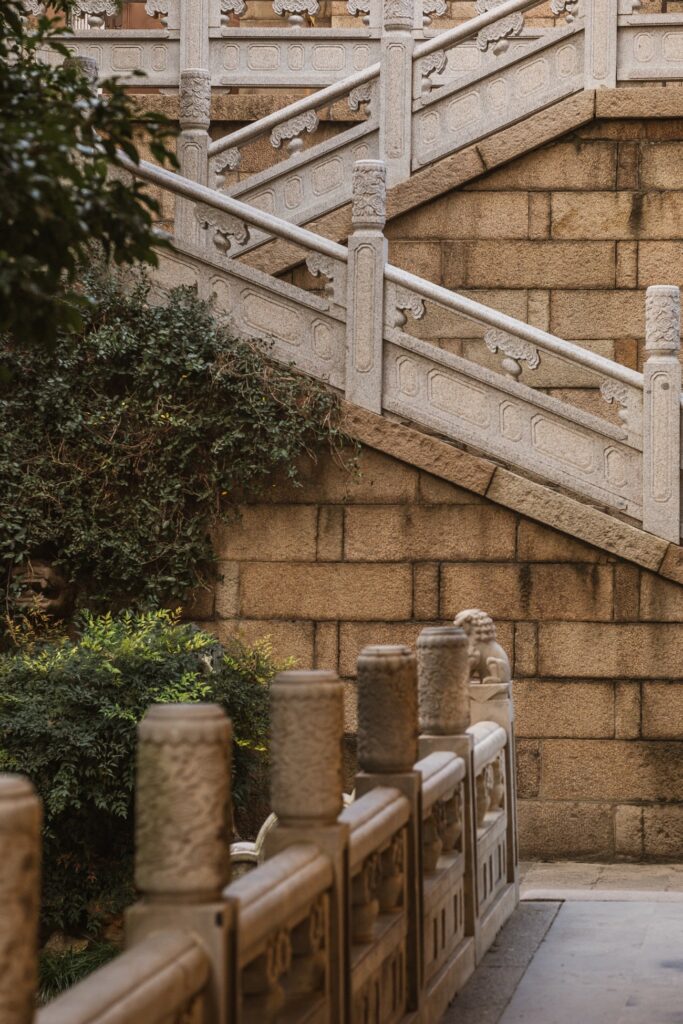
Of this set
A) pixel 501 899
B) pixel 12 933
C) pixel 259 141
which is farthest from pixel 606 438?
pixel 12 933

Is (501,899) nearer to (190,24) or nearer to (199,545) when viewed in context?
(199,545)

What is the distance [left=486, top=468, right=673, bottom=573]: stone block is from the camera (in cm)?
1000

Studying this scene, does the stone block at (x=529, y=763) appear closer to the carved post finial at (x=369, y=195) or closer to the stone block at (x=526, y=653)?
the stone block at (x=526, y=653)

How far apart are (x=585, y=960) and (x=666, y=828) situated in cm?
295

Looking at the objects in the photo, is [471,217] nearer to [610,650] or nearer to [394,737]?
[610,650]

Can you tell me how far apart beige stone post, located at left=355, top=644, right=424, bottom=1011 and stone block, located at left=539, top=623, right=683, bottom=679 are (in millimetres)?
4484

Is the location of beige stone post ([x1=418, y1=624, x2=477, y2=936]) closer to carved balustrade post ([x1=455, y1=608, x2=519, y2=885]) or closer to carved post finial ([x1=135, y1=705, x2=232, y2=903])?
carved balustrade post ([x1=455, y1=608, x2=519, y2=885])

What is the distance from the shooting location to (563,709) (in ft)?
33.4

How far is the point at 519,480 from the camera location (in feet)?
33.2

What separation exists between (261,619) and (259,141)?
456 cm

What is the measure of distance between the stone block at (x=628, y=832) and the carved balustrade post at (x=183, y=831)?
6.92m

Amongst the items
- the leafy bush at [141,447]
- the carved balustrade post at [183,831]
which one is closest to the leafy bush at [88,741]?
the leafy bush at [141,447]

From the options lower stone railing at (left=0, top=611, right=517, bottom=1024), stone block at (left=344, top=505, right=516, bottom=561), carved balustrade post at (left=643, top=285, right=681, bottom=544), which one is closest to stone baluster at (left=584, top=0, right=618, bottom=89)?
carved balustrade post at (left=643, top=285, right=681, bottom=544)

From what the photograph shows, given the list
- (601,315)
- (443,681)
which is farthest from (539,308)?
(443,681)
